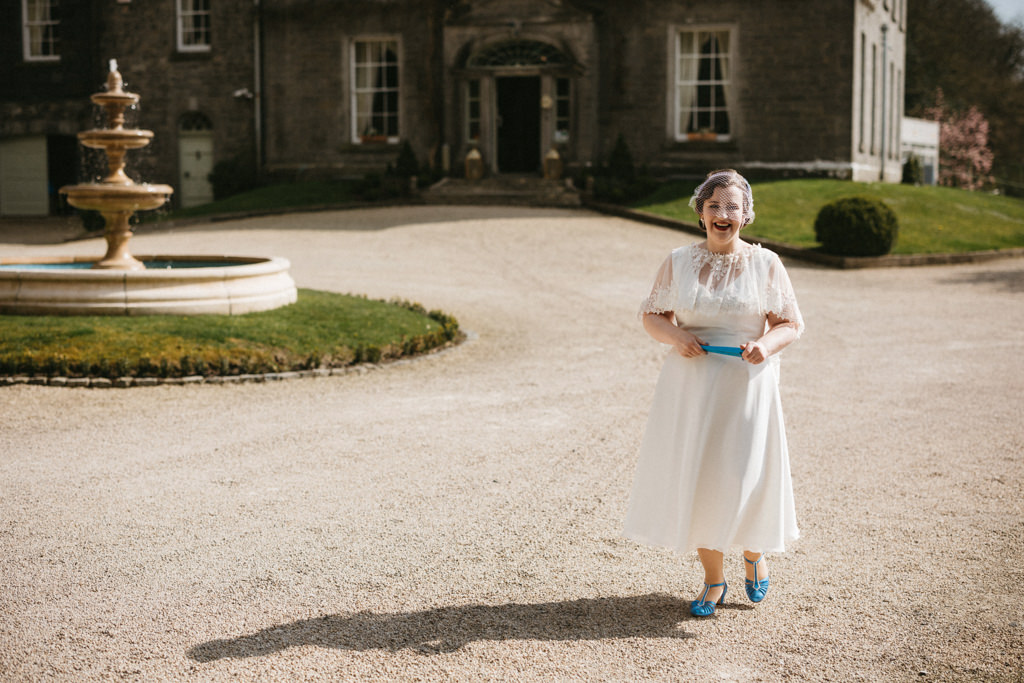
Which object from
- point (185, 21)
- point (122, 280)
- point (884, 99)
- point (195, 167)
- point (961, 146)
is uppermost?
point (185, 21)

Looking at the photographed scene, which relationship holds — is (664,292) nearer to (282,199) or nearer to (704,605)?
(704,605)

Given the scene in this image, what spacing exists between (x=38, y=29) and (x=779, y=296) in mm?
33035

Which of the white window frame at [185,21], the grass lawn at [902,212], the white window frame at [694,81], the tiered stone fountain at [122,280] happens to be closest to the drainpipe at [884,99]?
the grass lawn at [902,212]

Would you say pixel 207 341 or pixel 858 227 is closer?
pixel 207 341

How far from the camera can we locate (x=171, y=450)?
23.0ft

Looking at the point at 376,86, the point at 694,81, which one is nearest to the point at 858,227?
the point at 694,81

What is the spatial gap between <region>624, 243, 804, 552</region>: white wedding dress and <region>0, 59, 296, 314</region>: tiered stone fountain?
25.3 feet

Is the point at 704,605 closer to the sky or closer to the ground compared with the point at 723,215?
closer to the ground

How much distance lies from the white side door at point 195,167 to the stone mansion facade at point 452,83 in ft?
0.18

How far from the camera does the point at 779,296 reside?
442 centimetres

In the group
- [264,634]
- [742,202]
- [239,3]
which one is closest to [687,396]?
[742,202]

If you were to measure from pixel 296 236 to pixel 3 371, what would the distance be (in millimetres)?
11935

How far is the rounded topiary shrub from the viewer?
18547 mm

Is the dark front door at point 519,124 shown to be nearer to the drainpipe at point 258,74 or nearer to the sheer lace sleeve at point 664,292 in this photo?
the drainpipe at point 258,74
